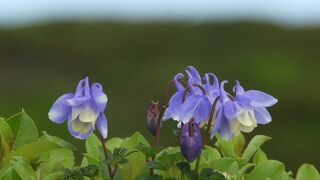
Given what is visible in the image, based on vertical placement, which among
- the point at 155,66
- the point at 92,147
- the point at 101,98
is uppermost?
the point at 101,98

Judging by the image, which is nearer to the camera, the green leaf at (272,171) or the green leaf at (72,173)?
the green leaf at (72,173)

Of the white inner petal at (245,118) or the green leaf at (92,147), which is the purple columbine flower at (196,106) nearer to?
the white inner petal at (245,118)

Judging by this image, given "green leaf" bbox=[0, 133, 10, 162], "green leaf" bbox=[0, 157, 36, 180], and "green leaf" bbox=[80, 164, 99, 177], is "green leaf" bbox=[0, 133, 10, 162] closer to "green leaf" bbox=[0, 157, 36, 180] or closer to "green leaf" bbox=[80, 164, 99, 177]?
"green leaf" bbox=[0, 157, 36, 180]

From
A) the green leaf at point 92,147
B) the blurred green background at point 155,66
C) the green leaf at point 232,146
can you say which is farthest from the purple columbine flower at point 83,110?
the blurred green background at point 155,66

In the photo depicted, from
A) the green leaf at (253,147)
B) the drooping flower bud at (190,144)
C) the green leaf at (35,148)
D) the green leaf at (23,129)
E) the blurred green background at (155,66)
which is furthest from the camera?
the blurred green background at (155,66)

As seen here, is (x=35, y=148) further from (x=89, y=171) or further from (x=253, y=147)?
(x=253, y=147)

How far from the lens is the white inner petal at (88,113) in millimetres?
1313

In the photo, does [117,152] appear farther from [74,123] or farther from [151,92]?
[151,92]

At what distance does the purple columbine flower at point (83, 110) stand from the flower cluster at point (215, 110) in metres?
0.11

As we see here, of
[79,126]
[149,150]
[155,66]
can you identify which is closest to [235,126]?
[149,150]

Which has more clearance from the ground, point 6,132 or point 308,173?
point 6,132

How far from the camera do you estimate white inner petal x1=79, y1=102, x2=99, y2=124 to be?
1.31 metres

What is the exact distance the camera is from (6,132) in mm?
1494

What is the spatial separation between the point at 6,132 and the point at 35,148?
0.09 metres
